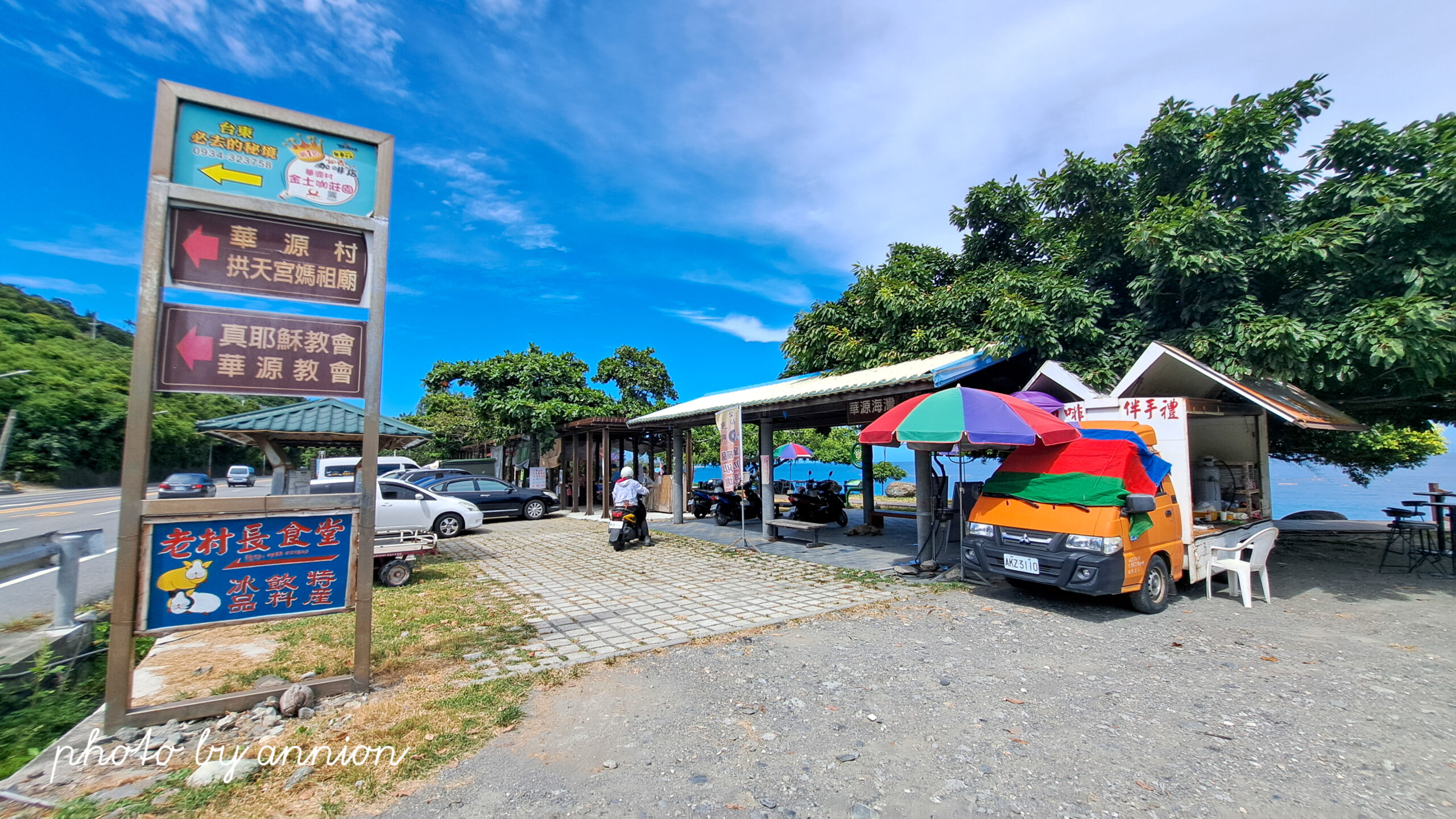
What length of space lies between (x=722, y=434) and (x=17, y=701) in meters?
8.31

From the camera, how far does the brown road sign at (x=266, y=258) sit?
397cm

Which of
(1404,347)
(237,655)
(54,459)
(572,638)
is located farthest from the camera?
(54,459)

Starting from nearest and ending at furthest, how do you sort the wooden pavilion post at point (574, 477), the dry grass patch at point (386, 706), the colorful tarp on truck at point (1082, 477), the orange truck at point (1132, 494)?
the dry grass patch at point (386, 706)
the orange truck at point (1132, 494)
the colorful tarp on truck at point (1082, 477)
the wooden pavilion post at point (574, 477)

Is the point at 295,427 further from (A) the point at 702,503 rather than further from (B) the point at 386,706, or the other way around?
(A) the point at 702,503

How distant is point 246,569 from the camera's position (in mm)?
4008

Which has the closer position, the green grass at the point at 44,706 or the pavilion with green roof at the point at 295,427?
the green grass at the point at 44,706

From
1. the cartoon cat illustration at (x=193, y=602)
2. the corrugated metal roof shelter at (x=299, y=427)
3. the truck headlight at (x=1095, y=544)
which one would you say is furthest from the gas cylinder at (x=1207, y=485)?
the corrugated metal roof shelter at (x=299, y=427)

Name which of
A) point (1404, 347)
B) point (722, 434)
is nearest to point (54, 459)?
point (722, 434)

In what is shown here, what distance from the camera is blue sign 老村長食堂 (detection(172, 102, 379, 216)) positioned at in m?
4.06

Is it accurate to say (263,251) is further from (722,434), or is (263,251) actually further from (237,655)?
(722,434)

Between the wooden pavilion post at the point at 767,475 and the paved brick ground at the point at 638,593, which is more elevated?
the wooden pavilion post at the point at 767,475

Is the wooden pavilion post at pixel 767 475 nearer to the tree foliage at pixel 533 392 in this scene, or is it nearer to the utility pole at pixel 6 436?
the tree foliage at pixel 533 392

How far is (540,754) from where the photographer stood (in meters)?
3.40

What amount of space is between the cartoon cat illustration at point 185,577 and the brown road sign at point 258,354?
3.54 feet
